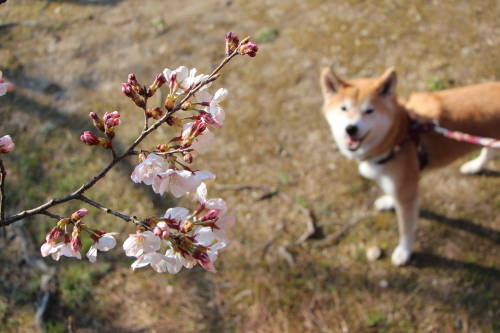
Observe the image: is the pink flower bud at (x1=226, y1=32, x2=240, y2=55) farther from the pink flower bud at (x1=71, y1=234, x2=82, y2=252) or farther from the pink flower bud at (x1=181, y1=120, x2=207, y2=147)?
the pink flower bud at (x1=71, y1=234, x2=82, y2=252)

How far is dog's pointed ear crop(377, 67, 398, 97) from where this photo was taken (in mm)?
2469

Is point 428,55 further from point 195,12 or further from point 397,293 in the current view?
point 195,12

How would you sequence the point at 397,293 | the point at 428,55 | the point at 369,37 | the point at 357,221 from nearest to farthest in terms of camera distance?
1. the point at 397,293
2. the point at 357,221
3. the point at 428,55
4. the point at 369,37

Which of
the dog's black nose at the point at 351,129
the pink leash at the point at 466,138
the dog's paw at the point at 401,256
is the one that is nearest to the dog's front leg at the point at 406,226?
the dog's paw at the point at 401,256

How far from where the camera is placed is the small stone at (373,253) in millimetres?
3000

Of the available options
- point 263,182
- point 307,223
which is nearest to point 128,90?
point 307,223

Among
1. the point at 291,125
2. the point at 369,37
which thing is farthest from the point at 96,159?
the point at 369,37

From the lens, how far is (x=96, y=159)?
3906mm

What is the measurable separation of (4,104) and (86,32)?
4.84 feet

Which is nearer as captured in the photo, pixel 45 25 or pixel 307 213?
pixel 307 213

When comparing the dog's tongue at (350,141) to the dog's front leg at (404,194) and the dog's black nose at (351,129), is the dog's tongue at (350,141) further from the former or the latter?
the dog's front leg at (404,194)

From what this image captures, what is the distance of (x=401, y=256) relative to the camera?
2914mm

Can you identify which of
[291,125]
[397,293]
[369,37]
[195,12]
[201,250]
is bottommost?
[397,293]

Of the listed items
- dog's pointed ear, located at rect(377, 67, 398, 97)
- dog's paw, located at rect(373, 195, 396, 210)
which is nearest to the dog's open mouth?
dog's pointed ear, located at rect(377, 67, 398, 97)
